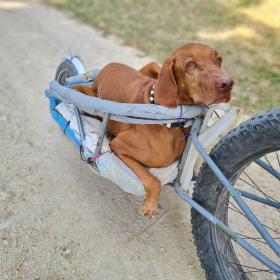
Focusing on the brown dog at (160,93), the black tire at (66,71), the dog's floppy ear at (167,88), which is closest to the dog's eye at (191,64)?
the brown dog at (160,93)

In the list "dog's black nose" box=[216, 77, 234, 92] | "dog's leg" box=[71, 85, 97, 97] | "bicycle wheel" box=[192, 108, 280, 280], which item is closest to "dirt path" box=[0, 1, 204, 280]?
"bicycle wheel" box=[192, 108, 280, 280]

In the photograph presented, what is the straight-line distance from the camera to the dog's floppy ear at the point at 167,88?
2.04 meters

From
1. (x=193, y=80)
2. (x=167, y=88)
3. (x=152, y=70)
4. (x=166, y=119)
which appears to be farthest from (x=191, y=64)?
(x=152, y=70)

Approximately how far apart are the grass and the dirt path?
239 centimetres

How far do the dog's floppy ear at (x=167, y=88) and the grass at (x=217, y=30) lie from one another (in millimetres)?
2488

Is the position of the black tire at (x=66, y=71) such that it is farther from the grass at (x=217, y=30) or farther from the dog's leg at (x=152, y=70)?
the grass at (x=217, y=30)

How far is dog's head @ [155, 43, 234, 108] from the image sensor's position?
187cm

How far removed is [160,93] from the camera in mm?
2074

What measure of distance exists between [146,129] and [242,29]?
5.45 m

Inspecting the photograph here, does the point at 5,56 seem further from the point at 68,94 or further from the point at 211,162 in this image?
→ the point at 211,162

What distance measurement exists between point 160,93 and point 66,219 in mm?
1521

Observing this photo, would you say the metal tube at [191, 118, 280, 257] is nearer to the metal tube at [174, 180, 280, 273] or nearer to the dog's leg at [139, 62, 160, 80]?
the metal tube at [174, 180, 280, 273]

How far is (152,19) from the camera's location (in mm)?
7465

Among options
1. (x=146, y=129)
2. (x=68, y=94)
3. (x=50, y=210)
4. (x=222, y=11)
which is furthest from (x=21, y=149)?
(x=222, y=11)
